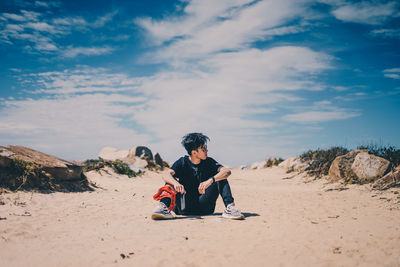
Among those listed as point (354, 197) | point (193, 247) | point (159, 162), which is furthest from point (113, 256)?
point (159, 162)

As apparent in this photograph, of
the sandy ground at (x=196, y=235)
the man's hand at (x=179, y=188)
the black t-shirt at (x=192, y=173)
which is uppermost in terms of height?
the black t-shirt at (x=192, y=173)

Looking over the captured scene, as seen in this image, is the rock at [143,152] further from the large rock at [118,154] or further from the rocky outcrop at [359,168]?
the rocky outcrop at [359,168]

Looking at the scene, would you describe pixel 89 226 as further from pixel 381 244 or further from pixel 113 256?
pixel 381 244

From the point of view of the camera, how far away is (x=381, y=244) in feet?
13.2

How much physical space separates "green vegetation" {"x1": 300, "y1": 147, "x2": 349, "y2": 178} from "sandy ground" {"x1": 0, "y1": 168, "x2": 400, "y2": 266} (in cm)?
596

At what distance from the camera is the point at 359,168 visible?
10.7m

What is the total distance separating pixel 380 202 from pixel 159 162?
15.0m

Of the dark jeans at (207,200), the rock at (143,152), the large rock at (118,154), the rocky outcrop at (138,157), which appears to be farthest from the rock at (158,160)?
the dark jeans at (207,200)

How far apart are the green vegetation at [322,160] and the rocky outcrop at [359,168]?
4.89ft

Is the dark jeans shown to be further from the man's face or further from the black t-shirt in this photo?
the man's face

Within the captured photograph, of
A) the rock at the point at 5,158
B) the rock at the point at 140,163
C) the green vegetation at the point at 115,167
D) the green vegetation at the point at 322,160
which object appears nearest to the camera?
the rock at the point at 5,158

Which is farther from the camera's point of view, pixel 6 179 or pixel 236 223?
pixel 6 179

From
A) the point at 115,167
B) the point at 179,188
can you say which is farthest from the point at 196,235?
the point at 115,167

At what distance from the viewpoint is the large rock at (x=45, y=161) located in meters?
8.51
